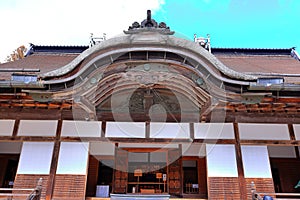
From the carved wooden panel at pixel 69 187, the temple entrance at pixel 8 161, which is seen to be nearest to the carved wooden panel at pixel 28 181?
the carved wooden panel at pixel 69 187

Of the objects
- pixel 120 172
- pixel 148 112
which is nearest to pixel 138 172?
pixel 120 172

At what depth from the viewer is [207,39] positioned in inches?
570

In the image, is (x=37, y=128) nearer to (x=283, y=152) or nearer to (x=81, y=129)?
(x=81, y=129)

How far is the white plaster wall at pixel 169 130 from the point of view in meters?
6.96

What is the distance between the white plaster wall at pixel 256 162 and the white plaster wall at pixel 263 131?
32cm

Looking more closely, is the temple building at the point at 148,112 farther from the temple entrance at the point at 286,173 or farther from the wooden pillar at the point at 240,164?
the temple entrance at the point at 286,173

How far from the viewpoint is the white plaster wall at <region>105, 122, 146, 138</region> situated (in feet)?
22.7

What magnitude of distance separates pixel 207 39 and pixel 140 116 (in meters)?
9.28

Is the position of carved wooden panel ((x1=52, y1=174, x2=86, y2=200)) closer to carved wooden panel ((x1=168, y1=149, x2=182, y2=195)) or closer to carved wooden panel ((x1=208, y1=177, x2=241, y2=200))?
carved wooden panel ((x1=168, y1=149, x2=182, y2=195))

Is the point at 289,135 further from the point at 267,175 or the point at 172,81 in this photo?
the point at 172,81

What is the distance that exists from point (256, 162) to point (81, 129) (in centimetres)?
501

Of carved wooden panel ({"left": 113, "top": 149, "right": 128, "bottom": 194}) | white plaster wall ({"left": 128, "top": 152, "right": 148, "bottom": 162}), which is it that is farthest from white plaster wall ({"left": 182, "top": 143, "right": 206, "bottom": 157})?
white plaster wall ({"left": 128, "top": 152, "right": 148, "bottom": 162})

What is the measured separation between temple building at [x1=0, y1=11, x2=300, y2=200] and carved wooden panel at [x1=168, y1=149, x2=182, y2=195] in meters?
0.03

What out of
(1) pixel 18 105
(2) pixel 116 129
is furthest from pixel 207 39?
(1) pixel 18 105
